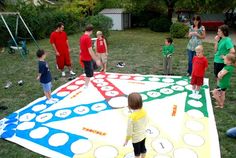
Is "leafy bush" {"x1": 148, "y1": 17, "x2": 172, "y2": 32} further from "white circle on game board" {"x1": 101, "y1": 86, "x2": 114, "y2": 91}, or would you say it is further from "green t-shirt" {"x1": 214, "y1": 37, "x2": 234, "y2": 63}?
"green t-shirt" {"x1": 214, "y1": 37, "x2": 234, "y2": 63}

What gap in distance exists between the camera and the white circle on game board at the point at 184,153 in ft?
12.6

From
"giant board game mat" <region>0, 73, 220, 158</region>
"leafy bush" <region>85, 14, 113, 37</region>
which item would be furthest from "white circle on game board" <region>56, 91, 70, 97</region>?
"leafy bush" <region>85, 14, 113, 37</region>

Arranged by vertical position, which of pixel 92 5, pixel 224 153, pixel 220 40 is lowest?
pixel 224 153

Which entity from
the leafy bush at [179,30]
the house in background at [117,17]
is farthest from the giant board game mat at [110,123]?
the house in background at [117,17]

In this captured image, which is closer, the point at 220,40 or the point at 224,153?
the point at 224,153

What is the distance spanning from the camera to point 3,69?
9328mm

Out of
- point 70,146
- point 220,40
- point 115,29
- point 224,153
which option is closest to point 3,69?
point 70,146

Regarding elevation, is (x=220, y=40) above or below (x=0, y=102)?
above

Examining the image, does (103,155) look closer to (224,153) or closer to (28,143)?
(28,143)

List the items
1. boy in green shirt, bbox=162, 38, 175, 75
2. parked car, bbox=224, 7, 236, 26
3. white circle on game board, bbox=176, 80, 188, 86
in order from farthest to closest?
parked car, bbox=224, 7, 236, 26
boy in green shirt, bbox=162, 38, 175, 75
white circle on game board, bbox=176, 80, 188, 86

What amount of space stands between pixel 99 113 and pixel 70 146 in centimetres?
128

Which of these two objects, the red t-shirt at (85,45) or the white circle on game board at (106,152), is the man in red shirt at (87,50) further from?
the white circle on game board at (106,152)

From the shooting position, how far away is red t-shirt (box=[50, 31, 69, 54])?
24.8ft

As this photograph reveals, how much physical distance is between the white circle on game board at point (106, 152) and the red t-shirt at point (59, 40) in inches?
174
